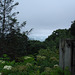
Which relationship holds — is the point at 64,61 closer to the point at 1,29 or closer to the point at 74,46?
the point at 74,46

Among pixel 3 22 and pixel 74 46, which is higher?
pixel 3 22

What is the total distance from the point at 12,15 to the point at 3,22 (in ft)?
2.28

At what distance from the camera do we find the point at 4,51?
354 inches

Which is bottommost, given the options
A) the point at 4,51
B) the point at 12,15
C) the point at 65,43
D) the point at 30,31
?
the point at 4,51

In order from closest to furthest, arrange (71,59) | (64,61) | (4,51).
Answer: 1. (71,59)
2. (64,61)
3. (4,51)

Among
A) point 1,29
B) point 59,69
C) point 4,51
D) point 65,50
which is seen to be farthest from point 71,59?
point 1,29

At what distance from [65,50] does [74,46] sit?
0.55 feet

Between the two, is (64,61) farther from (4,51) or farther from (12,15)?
(12,15)

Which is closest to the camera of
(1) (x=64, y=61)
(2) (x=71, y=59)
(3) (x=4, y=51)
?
(2) (x=71, y=59)

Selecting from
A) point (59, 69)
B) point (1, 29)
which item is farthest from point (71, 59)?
point (1, 29)

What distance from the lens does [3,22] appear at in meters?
9.66

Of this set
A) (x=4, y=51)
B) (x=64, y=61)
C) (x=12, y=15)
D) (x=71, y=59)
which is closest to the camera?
(x=71, y=59)

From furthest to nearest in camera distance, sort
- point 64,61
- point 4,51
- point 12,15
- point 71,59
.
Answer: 1. point 12,15
2. point 4,51
3. point 64,61
4. point 71,59

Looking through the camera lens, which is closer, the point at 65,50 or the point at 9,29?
the point at 65,50
